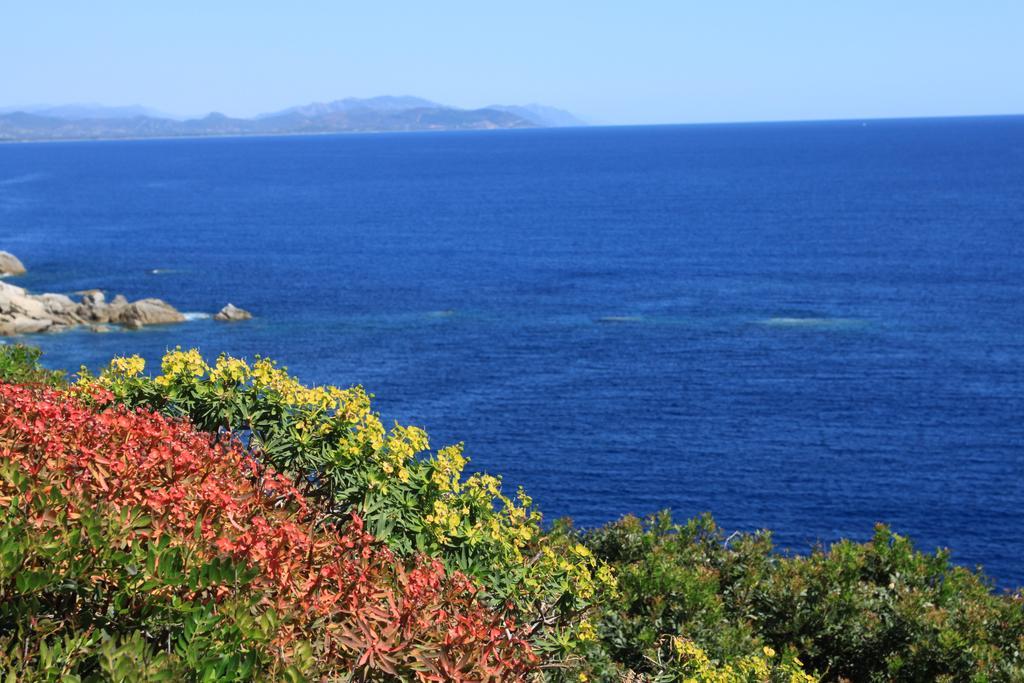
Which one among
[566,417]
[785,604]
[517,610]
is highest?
[517,610]

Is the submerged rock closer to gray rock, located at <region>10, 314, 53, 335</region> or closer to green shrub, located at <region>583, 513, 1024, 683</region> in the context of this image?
gray rock, located at <region>10, 314, 53, 335</region>

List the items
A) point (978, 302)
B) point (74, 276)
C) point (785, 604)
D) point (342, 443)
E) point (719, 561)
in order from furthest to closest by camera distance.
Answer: point (74, 276) < point (978, 302) < point (719, 561) < point (785, 604) < point (342, 443)

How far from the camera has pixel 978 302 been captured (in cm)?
11844

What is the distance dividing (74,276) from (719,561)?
12679 cm

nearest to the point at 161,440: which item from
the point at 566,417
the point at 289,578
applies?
the point at 289,578

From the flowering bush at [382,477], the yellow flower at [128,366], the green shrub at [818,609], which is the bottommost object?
the green shrub at [818,609]

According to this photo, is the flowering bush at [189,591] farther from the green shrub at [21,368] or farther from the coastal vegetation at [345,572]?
the green shrub at [21,368]

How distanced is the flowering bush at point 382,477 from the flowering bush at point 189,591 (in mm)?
2728

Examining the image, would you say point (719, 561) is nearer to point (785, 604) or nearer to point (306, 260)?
point (785, 604)

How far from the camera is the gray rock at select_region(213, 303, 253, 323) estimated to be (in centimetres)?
10994

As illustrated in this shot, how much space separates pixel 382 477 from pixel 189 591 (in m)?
5.03

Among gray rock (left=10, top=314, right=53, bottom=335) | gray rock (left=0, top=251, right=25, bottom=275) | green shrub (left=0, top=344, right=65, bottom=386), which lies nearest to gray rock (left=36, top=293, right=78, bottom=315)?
gray rock (left=10, top=314, right=53, bottom=335)

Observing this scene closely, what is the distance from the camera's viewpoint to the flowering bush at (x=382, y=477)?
12500 millimetres

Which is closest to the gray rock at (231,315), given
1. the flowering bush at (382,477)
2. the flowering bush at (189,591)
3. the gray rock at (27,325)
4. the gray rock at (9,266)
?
the gray rock at (27,325)
